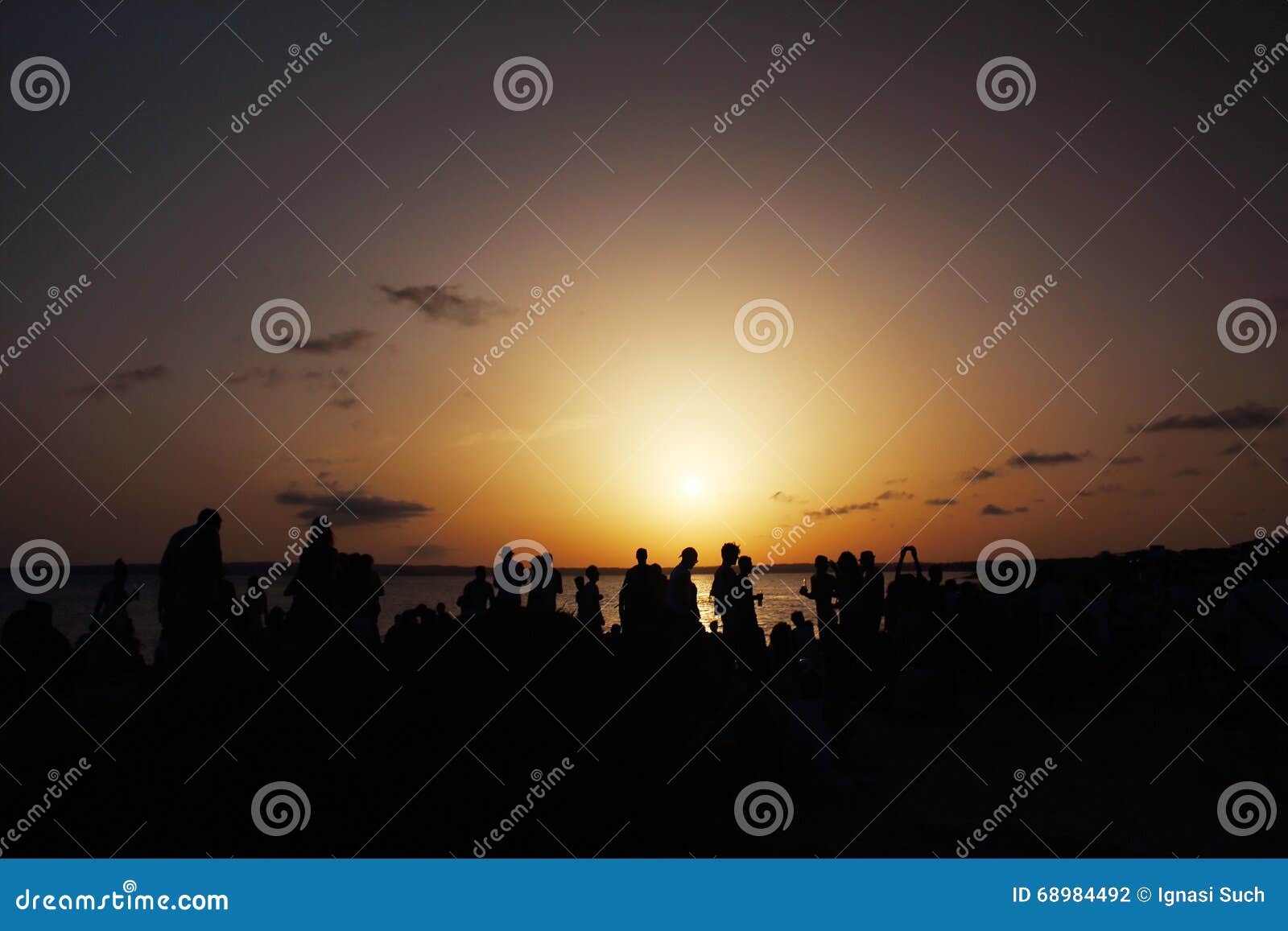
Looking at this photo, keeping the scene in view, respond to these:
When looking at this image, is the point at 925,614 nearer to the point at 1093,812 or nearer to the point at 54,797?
the point at 1093,812

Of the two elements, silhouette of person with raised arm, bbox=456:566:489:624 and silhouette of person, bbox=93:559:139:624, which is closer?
silhouette of person, bbox=93:559:139:624

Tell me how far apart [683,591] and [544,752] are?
5.87m

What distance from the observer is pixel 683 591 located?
41.0 ft

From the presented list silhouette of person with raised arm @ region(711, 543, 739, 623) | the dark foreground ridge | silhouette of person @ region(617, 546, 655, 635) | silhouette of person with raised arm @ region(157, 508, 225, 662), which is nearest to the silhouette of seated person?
the dark foreground ridge

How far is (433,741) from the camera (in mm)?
6660

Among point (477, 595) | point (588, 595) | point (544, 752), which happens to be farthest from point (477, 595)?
point (544, 752)

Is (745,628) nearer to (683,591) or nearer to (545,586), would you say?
(683,591)

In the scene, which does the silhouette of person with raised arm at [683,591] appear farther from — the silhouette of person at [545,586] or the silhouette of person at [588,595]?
the silhouette of person at [588,595]

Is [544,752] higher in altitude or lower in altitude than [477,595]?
lower

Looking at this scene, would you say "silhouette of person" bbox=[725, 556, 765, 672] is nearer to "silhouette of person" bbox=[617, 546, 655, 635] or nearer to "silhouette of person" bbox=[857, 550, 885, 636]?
"silhouette of person" bbox=[617, 546, 655, 635]

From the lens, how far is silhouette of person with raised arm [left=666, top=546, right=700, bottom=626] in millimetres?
12281

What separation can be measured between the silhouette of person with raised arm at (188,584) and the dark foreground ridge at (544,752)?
0.02m

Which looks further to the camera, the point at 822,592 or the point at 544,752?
the point at 822,592

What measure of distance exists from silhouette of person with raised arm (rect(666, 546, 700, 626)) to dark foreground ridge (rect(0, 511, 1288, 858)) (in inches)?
44.9
